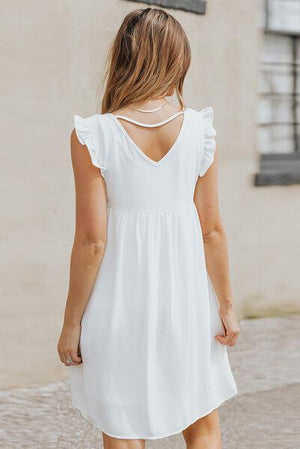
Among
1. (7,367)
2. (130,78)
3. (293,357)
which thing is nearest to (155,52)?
(130,78)

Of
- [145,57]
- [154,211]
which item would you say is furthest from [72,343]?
[145,57]

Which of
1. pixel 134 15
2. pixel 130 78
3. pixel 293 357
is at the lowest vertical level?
pixel 293 357

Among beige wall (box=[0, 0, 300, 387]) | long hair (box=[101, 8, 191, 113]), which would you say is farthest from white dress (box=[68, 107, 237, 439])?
beige wall (box=[0, 0, 300, 387])

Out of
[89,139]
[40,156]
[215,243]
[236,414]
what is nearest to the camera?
[89,139]

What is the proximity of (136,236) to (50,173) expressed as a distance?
8.40ft

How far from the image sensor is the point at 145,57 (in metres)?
2.70

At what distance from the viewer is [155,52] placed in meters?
2.70

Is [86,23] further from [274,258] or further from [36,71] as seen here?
[274,258]

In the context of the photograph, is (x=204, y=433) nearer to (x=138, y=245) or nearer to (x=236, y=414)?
(x=138, y=245)

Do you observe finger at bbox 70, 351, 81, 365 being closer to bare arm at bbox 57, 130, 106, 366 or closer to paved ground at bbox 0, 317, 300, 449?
bare arm at bbox 57, 130, 106, 366

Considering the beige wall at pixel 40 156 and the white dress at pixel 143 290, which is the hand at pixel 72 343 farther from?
the beige wall at pixel 40 156

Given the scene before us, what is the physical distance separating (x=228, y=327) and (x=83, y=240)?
0.59m

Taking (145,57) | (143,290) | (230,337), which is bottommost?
(230,337)

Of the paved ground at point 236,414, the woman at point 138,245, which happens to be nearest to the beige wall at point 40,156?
the paved ground at point 236,414
